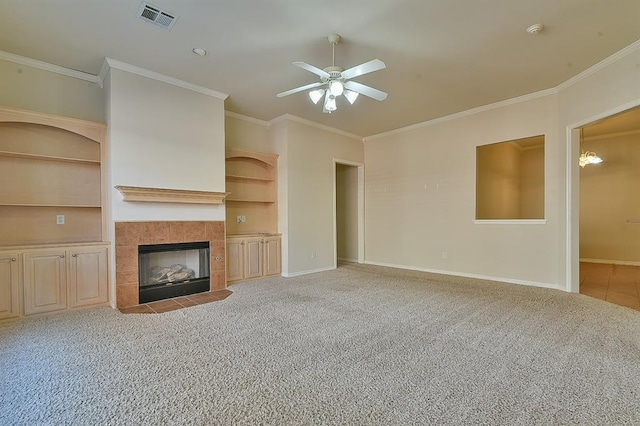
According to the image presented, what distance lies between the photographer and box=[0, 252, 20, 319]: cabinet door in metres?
3.20

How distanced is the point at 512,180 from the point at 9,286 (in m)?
9.46

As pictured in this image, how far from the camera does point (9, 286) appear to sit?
3.22 m

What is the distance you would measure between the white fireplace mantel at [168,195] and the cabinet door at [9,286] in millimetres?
1245

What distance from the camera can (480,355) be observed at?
7.94 feet

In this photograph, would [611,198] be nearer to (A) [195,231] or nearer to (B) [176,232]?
(A) [195,231]

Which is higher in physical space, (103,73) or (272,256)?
(103,73)

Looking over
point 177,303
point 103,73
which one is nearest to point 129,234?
point 177,303

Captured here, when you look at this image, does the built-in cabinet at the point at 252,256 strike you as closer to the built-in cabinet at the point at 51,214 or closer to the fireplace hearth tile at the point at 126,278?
the fireplace hearth tile at the point at 126,278

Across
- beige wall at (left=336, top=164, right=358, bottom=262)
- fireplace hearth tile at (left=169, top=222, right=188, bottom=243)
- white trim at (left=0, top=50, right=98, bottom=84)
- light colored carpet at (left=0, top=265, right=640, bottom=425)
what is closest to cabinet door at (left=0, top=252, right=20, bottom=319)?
light colored carpet at (left=0, top=265, right=640, bottom=425)

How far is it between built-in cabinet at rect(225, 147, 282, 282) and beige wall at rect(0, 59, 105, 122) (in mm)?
1927

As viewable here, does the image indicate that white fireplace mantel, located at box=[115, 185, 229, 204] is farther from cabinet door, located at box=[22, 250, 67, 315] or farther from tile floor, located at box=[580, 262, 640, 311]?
tile floor, located at box=[580, 262, 640, 311]

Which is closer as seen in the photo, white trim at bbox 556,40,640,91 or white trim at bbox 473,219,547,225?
white trim at bbox 556,40,640,91

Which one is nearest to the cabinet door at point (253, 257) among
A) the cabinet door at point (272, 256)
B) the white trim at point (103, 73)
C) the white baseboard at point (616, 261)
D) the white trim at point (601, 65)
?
the cabinet door at point (272, 256)

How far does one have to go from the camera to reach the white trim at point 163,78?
12.2ft
